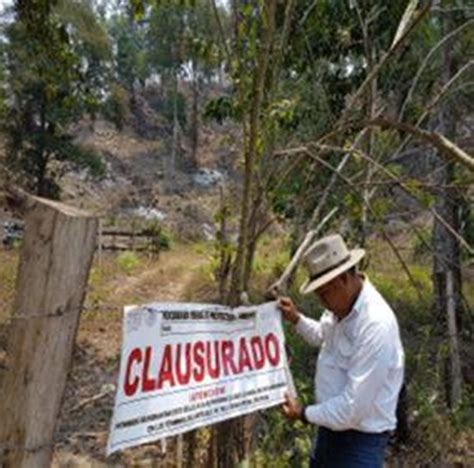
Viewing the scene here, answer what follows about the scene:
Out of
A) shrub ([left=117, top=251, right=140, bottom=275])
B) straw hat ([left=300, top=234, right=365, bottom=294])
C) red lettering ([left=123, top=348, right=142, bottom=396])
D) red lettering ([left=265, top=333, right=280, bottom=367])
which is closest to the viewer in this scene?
red lettering ([left=123, top=348, right=142, bottom=396])

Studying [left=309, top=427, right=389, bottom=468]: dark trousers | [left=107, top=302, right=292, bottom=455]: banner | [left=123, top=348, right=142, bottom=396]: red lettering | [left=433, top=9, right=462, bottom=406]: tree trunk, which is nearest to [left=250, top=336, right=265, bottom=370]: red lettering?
[left=107, top=302, right=292, bottom=455]: banner

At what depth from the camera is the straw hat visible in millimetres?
3064

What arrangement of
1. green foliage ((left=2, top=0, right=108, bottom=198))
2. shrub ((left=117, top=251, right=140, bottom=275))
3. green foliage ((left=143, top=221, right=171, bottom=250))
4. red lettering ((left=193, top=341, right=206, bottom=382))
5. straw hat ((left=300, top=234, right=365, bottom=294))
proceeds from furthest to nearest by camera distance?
1. green foliage ((left=143, top=221, right=171, bottom=250))
2. green foliage ((left=2, top=0, right=108, bottom=198))
3. shrub ((left=117, top=251, right=140, bottom=275))
4. straw hat ((left=300, top=234, right=365, bottom=294))
5. red lettering ((left=193, top=341, right=206, bottom=382))

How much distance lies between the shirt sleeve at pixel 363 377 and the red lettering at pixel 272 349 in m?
0.41

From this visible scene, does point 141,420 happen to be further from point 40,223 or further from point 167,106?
point 167,106

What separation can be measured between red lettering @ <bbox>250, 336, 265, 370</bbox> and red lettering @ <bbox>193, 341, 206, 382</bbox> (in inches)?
15.9

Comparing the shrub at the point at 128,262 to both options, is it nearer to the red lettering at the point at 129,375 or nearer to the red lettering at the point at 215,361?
the red lettering at the point at 215,361

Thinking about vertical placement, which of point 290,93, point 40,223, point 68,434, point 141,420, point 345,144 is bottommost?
point 68,434

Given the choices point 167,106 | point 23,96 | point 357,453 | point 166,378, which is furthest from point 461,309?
point 167,106

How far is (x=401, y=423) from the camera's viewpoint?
682 centimetres

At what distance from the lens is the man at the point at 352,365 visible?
117 inches

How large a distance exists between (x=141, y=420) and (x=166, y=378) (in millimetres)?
204

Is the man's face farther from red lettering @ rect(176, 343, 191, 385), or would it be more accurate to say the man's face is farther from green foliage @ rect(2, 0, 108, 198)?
green foliage @ rect(2, 0, 108, 198)

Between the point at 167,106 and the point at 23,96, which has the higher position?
the point at 167,106
